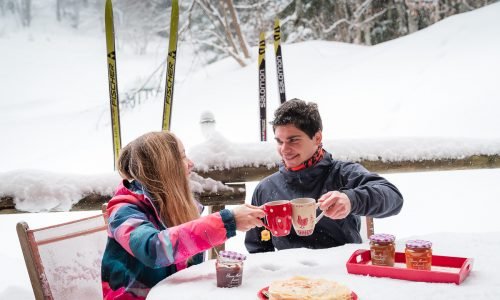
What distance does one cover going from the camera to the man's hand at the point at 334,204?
1.61 meters

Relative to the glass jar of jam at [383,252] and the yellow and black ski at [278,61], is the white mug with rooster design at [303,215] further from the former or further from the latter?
the yellow and black ski at [278,61]

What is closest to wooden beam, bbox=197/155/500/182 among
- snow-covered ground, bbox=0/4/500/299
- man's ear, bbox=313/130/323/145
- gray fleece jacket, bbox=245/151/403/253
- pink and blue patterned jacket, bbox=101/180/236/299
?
snow-covered ground, bbox=0/4/500/299

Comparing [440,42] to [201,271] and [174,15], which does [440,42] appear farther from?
[201,271]

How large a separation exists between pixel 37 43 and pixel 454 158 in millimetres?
16628

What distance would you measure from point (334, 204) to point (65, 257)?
1.23 metres

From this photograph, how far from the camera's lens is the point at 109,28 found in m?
3.85

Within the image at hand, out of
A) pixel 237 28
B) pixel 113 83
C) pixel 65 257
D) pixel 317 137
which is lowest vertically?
pixel 65 257

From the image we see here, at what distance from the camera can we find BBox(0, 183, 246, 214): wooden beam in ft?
9.26

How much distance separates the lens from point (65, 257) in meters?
2.14

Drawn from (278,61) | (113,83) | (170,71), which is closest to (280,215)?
(170,71)

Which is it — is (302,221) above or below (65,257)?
above

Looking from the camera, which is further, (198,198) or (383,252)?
(198,198)

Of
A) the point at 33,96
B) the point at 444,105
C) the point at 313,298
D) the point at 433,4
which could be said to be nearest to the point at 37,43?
the point at 33,96

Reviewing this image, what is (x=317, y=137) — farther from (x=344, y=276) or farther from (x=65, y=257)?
(x=65, y=257)
